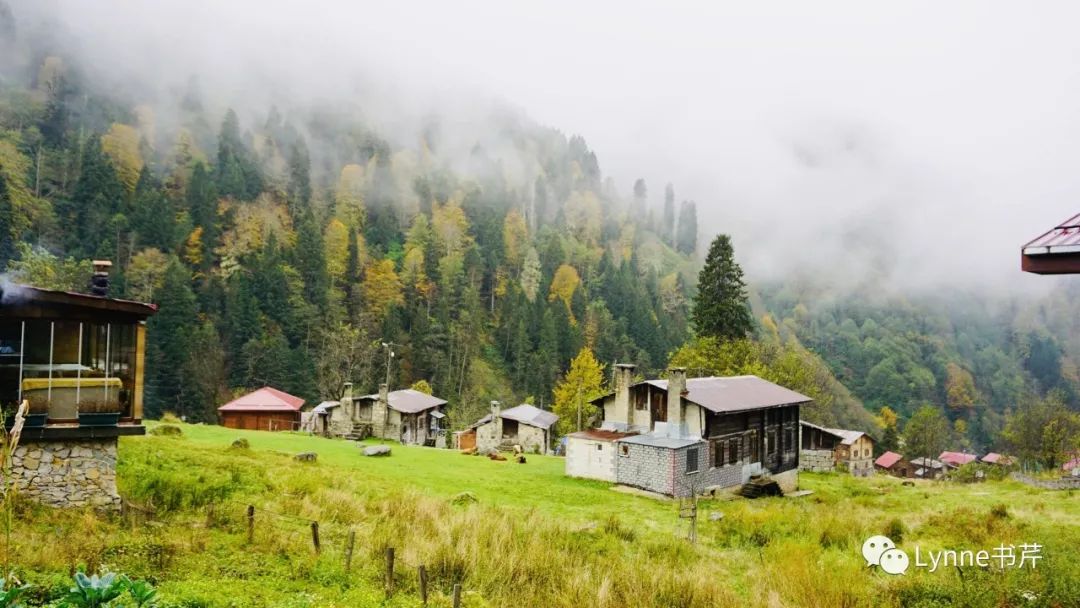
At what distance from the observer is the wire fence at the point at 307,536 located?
37.9 ft

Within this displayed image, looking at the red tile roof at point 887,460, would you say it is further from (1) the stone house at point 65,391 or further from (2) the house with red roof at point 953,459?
(1) the stone house at point 65,391

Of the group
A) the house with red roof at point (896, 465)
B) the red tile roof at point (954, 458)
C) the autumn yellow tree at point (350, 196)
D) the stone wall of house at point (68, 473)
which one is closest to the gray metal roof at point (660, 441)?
the stone wall of house at point (68, 473)

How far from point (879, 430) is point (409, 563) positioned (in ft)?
369

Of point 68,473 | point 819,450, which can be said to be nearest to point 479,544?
point 68,473

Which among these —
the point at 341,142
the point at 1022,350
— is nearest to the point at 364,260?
the point at 341,142

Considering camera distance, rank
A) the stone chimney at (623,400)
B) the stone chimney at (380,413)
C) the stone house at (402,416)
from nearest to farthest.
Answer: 1. the stone chimney at (623,400)
2. the stone chimney at (380,413)
3. the stone house at (402,416)

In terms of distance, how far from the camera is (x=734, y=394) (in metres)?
34.2

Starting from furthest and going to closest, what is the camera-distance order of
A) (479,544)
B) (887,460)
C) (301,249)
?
1. (301,249)
2. (887,460)
3. (479,544)

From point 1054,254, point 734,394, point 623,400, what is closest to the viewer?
point 1054,254

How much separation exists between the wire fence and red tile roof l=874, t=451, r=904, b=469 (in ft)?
270

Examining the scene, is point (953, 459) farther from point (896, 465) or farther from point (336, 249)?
point (336, 249)

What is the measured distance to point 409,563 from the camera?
12.5 metres

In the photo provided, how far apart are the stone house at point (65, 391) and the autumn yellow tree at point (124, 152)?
89.1 m

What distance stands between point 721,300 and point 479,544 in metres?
47.0
